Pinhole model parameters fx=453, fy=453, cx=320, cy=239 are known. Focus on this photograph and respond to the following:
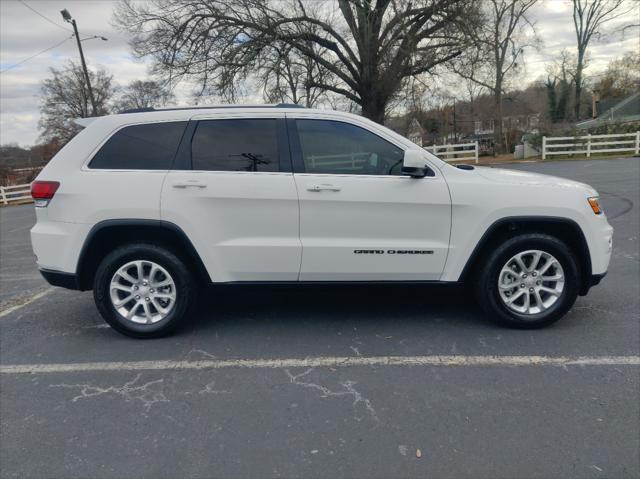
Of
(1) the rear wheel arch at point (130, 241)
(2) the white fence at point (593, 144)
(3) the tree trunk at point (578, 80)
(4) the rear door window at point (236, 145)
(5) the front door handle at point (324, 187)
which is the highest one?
(3) the tree trunk at point (578, 80)

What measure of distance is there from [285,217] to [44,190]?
6.62 feet

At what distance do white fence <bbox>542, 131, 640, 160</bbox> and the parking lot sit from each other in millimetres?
23067

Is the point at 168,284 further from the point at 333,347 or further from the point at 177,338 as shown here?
the point at 333,347

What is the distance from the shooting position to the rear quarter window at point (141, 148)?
383 cm

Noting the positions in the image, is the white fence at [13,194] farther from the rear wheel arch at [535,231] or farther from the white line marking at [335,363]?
the rear wheel arch at [535,231]

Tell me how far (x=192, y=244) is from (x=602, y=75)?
73230mm

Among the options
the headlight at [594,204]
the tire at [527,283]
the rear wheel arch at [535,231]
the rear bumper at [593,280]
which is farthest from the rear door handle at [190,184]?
the rear bumper at [593,280]

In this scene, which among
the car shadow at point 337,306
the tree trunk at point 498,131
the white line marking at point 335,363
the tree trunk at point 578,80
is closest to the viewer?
the white line marking at point 335,363

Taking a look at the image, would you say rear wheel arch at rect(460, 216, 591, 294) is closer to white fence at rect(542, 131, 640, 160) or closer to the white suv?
the white suv

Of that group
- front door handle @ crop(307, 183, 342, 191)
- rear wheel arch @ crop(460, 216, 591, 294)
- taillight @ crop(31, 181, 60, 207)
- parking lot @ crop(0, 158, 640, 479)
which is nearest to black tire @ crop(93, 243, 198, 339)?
parking lot @ crop(0, 158, 640, 479)

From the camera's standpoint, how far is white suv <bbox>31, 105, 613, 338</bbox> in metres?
3.73

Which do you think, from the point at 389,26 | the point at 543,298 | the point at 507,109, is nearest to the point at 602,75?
the point at 507,109

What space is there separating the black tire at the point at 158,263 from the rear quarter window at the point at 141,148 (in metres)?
0.69

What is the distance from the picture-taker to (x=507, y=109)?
5234cm
